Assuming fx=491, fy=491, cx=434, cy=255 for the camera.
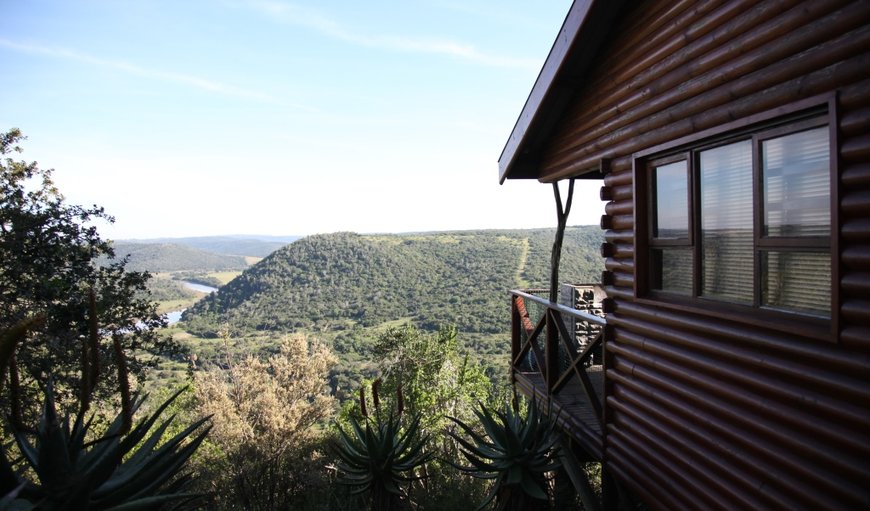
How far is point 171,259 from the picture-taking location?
240ft

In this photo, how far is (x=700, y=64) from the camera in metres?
3.80

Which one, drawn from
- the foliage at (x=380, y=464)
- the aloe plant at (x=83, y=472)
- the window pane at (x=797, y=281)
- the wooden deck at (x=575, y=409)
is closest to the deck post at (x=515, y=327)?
the wooden deck at (x=575, y=409)

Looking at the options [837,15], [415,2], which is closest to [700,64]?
[837,15]

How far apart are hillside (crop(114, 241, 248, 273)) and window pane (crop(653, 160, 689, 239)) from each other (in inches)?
2493

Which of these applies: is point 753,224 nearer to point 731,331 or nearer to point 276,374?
point 731,331

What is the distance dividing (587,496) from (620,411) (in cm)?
88

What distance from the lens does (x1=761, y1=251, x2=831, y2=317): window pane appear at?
9.45 feet

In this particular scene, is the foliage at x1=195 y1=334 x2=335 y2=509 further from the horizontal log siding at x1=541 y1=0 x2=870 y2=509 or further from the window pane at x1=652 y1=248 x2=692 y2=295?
the window pane at x1=652 y1=248 x2=692 y2=295

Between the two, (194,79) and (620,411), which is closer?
(620,411)

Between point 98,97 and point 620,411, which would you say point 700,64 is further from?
point 98,97

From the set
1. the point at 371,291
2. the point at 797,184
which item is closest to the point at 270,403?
the point at 797,184

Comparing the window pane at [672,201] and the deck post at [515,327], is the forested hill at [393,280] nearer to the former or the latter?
the deck post at [515,327]

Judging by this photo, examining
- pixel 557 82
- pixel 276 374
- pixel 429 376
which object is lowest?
pixel 276 374

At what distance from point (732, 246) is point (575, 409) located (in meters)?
3.46
